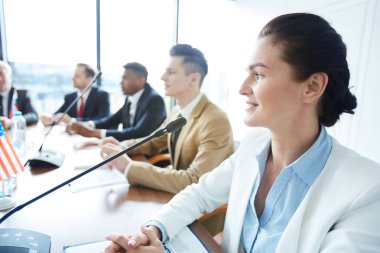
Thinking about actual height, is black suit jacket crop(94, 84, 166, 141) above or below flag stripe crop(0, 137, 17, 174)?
below

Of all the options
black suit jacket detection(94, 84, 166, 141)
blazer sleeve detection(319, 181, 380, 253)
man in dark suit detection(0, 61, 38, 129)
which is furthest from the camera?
man in dark suit detection(0, 61, 38, 129)

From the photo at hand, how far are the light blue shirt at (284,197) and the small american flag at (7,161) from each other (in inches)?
39.6

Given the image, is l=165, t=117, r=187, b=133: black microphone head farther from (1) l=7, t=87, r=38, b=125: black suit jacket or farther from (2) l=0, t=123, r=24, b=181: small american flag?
(1) l=7, t=87, r=38, b=125: black suit jacket

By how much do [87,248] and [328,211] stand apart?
709mm

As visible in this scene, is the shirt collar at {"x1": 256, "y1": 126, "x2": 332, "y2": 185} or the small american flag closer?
the shirt collar at {"x1": 256, "y1": 126, "x2": 332, "y2": 185}

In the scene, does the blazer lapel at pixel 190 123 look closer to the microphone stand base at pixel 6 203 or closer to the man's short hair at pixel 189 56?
the man's short hair at pixel 189 56

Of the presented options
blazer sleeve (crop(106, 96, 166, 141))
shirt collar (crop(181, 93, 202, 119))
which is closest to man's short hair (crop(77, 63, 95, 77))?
blazer sleeve (crop(106, 96, 166, 141))

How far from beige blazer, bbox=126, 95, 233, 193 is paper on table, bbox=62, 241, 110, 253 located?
451 mm

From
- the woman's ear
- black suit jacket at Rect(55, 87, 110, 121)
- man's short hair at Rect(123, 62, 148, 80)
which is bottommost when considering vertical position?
black suit jacket at Rect(55, 87, 110, 121)

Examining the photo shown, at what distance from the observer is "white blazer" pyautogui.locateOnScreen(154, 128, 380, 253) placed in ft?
2.08

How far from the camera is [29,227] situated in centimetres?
91

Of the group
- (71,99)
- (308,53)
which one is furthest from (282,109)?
(71,99)

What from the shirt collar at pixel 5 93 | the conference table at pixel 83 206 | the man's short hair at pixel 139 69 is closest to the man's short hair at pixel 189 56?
the conference table at pixel 83 206

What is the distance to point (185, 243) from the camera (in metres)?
0.87
